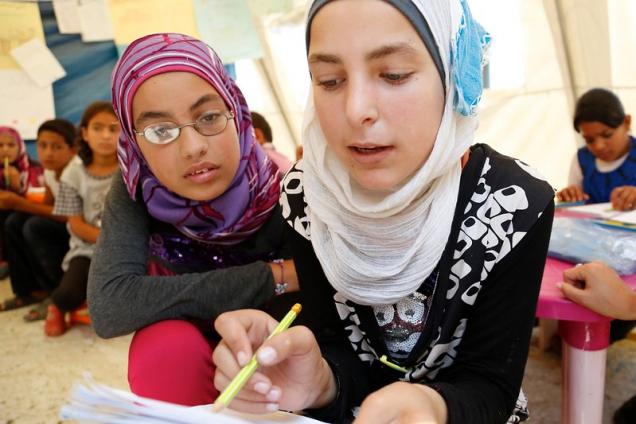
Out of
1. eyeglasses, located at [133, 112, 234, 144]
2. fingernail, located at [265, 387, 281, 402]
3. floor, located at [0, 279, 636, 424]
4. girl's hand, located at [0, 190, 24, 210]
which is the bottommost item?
floor, located at [0, 279, 636, 424]

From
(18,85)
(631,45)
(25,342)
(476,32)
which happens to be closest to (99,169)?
(25,342)

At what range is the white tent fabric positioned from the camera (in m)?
2.36

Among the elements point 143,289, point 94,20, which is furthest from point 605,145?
point 94,20

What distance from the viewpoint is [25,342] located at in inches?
82.6

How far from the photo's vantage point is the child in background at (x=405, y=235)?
61 centimetres

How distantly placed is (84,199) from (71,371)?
0.74 meters

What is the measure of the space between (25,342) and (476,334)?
1.98 metres

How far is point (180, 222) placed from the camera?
1.06m

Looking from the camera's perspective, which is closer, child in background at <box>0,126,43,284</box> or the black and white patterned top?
the black and white patterned top

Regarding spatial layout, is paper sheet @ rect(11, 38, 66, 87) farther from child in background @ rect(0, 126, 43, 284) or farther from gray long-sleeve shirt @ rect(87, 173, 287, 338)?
gray long-sleeve shirt @ rect(87, 173, 287, 338)

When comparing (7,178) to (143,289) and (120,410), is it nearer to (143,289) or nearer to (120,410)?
(143,289)

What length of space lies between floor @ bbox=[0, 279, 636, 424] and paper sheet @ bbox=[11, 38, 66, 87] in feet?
6.10

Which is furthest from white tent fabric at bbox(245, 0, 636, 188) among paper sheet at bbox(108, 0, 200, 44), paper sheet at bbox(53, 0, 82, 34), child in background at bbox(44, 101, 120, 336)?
child in background at bbox(44, 101, 120, 336)

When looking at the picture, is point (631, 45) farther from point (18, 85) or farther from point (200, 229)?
point (18, 85)
